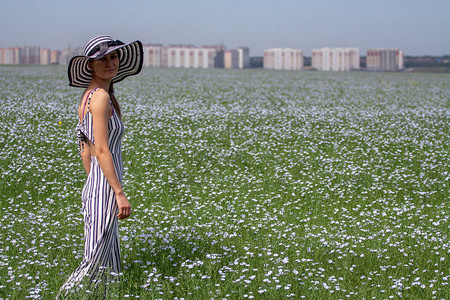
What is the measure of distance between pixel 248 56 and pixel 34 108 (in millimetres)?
173292

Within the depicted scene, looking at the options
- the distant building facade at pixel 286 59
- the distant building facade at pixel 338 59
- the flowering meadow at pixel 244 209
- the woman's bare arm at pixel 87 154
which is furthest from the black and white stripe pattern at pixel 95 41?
the distant building facade at pixel 286 59

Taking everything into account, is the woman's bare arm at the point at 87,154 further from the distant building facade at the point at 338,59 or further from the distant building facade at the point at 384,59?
the distant building facade at the point at 338,59

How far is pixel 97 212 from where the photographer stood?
443 cm

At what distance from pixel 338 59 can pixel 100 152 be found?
172618 mm

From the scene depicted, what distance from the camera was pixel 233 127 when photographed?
1470cm

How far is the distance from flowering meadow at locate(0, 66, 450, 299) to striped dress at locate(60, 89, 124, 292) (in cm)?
22

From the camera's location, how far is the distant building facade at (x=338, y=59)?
17038 cm

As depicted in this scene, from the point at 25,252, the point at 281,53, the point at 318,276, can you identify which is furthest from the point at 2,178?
the point at 281,53

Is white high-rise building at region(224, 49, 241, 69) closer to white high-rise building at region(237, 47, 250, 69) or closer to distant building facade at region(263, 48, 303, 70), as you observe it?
white high-rise building at region(237, 47, 250, 69)

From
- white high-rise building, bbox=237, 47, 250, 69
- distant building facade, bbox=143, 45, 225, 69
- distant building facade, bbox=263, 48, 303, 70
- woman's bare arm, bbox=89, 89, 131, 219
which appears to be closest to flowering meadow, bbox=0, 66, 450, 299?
woman's bare arm, bbox=89, 89, 131, 219

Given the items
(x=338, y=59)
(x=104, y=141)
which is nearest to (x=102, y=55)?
(x=104, y=141)

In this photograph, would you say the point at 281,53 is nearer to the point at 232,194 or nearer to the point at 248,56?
the point at 248,56

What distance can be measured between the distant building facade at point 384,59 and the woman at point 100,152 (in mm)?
162061

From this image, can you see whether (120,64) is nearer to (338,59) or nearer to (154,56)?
(154,56)
